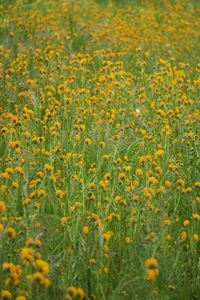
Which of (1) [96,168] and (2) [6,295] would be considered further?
(1) [96,168]

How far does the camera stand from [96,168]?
383 centimetres

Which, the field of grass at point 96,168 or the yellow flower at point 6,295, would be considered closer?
the yellow flower at point 6,295

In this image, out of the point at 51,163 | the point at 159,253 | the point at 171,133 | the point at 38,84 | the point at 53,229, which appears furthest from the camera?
the point at 38,84

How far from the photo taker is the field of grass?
8.96 ft

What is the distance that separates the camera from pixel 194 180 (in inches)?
151

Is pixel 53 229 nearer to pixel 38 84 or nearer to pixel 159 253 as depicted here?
pixel 159 253

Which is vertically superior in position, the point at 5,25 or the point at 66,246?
the point at 5,25

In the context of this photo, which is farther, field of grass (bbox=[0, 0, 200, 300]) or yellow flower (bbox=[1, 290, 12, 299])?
field of grass (bbox=[0, 0, 200, 300])

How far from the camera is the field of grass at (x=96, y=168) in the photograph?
273 centimetres

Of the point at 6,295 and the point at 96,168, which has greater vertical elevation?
the point at 6,295

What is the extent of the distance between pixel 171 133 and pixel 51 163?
105 cm

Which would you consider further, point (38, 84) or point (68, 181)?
point (38, 84)

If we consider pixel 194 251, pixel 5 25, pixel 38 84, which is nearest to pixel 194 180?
pixel 194 251

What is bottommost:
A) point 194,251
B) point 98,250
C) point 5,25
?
point 194,251
